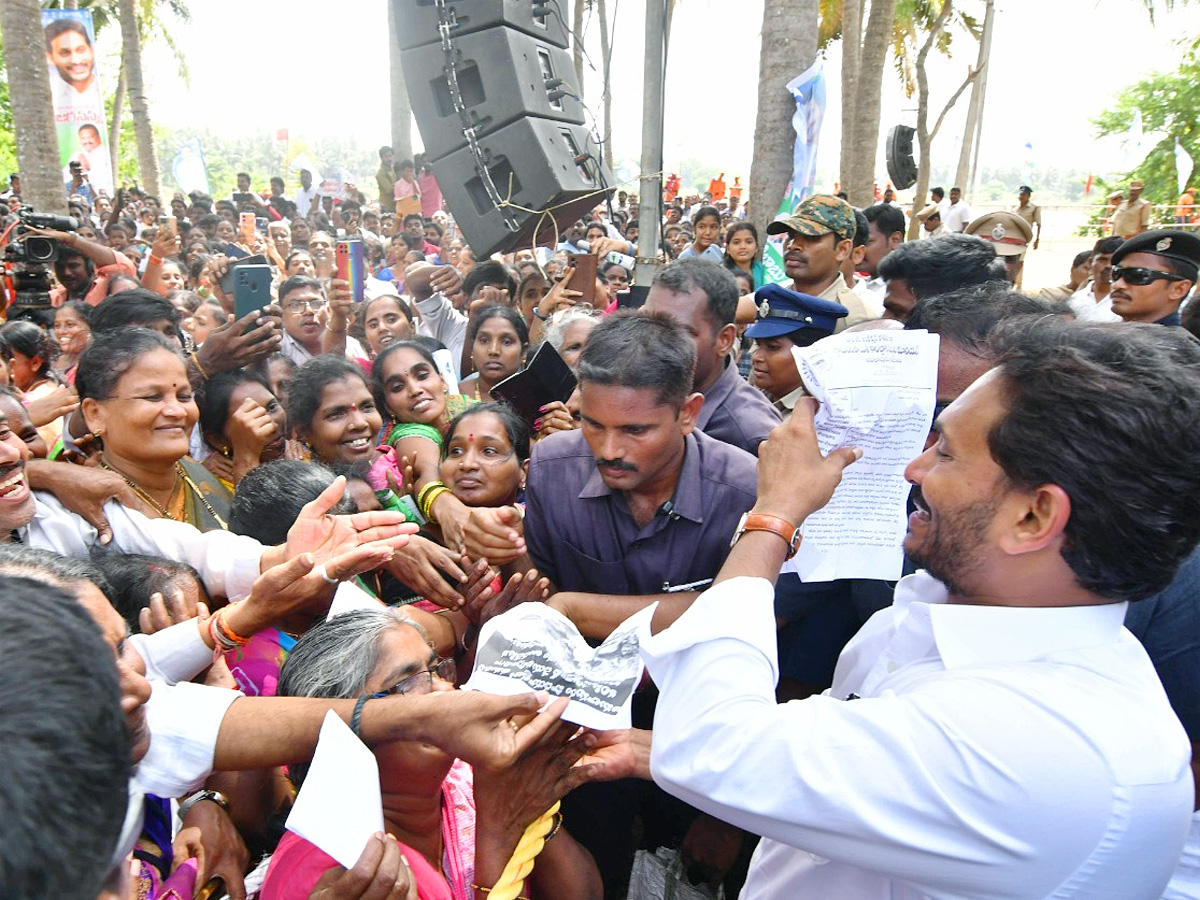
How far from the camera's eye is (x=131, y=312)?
12.6ft

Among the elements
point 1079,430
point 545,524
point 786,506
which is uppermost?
point 1079,430

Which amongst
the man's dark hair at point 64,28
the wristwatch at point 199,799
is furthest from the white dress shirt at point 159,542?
the man's dark hair at point 64,28

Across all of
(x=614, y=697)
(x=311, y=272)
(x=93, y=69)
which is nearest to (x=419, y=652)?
(x=614, y=697)

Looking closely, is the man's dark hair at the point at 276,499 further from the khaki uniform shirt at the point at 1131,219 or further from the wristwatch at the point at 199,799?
the khaki uniform shirt at the point at 1131,219

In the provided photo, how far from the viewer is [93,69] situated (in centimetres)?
1346

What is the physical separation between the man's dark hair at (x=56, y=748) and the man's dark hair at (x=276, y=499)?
175 cm

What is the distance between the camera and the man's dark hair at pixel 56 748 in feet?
2.09

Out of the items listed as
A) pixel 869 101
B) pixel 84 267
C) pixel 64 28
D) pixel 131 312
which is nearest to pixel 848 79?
pixel 869 101

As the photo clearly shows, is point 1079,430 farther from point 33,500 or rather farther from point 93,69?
point 93,69

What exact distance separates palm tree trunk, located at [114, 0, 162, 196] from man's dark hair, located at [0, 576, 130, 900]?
759 inches

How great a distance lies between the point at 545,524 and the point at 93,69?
1524cm

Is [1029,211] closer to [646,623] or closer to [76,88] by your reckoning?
[646,623]

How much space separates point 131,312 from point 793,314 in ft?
9.90

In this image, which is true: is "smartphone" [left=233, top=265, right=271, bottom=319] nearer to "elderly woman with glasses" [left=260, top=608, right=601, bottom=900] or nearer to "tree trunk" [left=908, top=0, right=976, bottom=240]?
"elderly woman with glasses" [left=260, top=608, right=601, bottom=900]
